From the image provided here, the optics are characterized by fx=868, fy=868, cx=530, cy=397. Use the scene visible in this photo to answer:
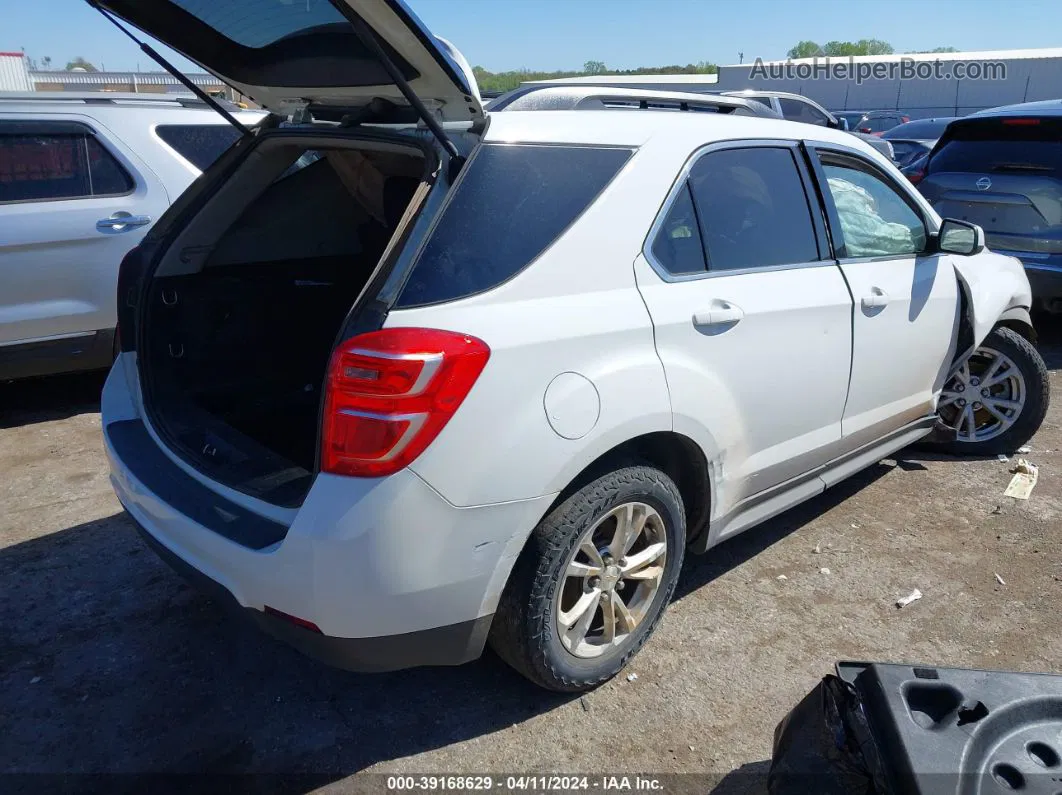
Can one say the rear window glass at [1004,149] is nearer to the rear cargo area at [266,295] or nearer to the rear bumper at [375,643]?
the rear cargo area at [266,295]

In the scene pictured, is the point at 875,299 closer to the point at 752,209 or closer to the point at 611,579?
the point at 752,209

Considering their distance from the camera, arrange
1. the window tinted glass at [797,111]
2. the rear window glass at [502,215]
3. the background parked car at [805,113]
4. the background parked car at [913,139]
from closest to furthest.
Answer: the rear window glass at [502,215] < the background parked car at [805,113] < the background parked car at [913,139] < the window tinted glass at [797,111]

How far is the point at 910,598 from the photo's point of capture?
11.4ft

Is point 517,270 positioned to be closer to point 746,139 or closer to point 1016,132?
point 746,139

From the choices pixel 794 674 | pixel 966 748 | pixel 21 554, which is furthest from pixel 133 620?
pixel 966 748

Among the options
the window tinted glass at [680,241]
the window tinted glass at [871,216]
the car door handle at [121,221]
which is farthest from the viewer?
the car door handle at [121,221]

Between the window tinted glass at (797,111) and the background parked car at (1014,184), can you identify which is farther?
the window tinted glass at (797,111)

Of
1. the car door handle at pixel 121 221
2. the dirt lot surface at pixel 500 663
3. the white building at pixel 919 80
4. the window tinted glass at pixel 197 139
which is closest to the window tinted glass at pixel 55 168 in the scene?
the car door handle at pixel 121 221

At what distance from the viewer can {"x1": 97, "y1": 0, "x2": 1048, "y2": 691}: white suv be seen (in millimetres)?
2213

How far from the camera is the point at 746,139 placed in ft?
10.4

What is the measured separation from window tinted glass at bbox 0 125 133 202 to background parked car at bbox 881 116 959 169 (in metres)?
13.0

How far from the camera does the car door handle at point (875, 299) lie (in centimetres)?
351

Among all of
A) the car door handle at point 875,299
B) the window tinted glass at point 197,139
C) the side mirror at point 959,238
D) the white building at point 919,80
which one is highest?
the white building at point 919,80

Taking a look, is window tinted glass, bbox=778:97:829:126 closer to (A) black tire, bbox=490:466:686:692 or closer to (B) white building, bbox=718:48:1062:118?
A: (A) black tire, bbox=490:466:686:692
